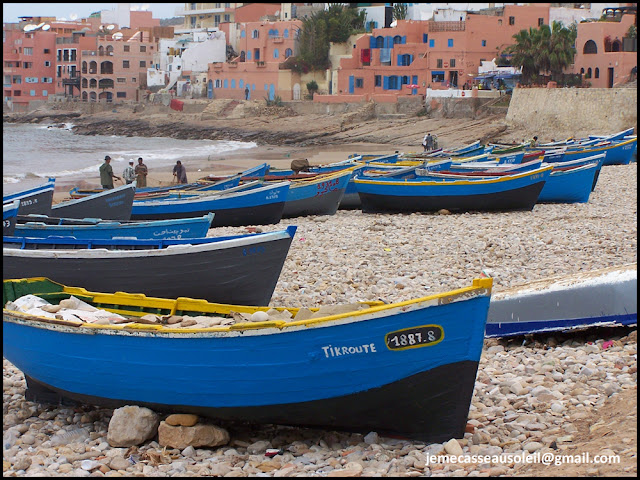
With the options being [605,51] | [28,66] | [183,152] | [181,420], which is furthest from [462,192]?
[28,66]

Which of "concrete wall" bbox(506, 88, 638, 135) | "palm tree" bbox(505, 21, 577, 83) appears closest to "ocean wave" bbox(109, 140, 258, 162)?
"concrete wall" bbox(506, 88, 638, 135)

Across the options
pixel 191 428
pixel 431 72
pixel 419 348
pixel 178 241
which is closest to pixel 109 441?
pixel 191 428

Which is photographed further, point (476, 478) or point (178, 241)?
point (178, 241)

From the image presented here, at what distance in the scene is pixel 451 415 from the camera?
636 centimetres

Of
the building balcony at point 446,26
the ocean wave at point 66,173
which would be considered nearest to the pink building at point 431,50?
the building balcony at point 446,26

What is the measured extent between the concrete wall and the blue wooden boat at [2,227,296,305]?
1393 inches

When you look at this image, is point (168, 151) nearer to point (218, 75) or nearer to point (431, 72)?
point (431, 72)

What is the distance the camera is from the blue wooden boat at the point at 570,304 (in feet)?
27.2

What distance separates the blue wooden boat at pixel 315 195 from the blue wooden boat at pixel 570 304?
10.3 metres

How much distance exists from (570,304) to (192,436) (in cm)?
416

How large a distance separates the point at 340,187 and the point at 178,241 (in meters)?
9.03

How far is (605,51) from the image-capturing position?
49.6 metres

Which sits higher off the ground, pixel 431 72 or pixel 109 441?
pixel 431 72

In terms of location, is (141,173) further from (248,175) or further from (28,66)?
(28,66)
